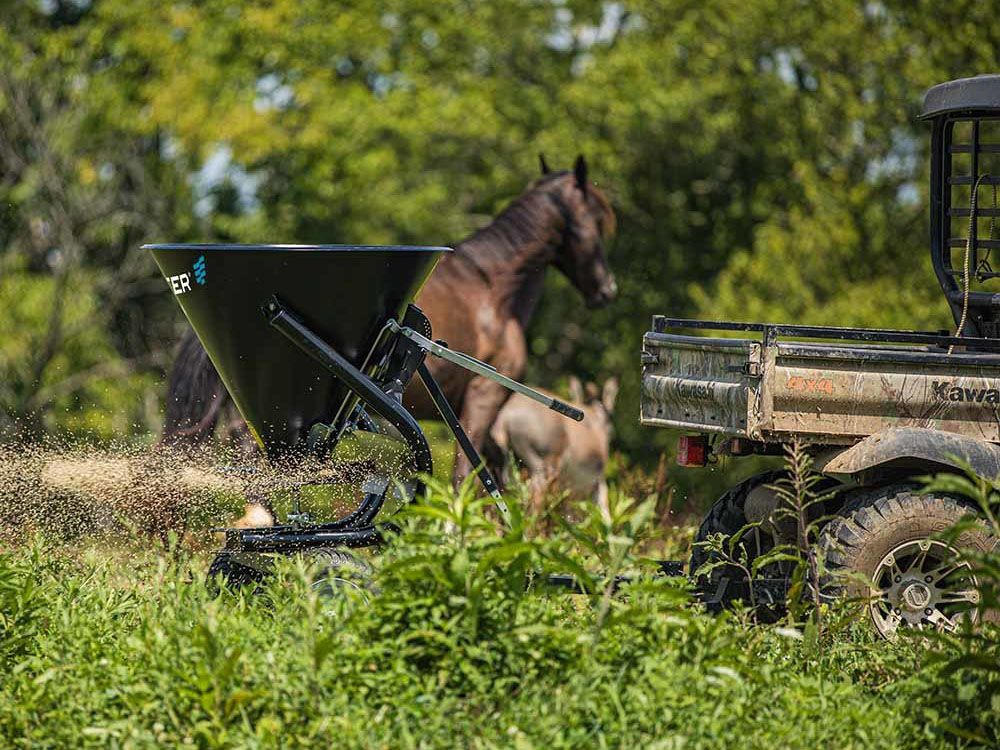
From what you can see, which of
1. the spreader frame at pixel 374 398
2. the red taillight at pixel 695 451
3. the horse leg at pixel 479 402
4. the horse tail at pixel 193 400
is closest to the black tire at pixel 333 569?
the spreader frame at pixel 374 398

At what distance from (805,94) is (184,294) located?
567 inches

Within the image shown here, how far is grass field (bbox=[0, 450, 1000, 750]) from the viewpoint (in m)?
3.88

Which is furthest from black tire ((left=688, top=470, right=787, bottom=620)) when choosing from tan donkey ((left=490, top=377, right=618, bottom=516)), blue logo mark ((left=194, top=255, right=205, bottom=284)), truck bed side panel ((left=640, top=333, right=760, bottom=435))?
tan donkey ((left=490, top=377, right=618, bottom=516))

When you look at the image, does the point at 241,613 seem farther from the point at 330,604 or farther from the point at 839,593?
the point at 839,593

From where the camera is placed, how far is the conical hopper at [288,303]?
5.62m

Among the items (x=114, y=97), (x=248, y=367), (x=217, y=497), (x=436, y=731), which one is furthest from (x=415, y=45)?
(x=436, y=731)

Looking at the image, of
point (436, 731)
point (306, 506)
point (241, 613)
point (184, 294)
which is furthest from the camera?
point (306, 506)

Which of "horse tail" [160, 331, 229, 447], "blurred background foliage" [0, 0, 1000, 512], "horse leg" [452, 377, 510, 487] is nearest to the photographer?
"horse tail" [160, 331, 229, 447]

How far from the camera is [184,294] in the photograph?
A: 5738 mm

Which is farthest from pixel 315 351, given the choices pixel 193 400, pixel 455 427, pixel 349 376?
pixel 193 400

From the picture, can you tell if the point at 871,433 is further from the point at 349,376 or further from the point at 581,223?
the point at 581,223

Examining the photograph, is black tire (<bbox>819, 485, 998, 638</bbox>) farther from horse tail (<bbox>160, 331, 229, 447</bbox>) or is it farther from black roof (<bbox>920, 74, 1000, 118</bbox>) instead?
horse tail (<bbox>160, 331, 229, 447</bbox>)

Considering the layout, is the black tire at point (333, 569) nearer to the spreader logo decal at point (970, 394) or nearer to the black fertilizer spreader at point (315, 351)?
the black fertilizer spreader at point (315, 351)

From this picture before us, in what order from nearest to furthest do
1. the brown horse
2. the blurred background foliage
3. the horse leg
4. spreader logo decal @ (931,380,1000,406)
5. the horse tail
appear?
spreader logo decal @ (931,380,1000,406), the horse tail, the brown horse, the horse leg, the blurred background foliage
